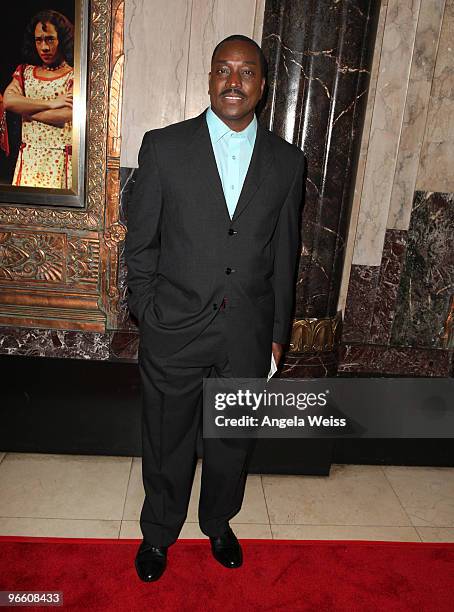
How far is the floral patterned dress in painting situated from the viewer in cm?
285

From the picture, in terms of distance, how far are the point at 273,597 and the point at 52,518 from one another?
3.44 ft

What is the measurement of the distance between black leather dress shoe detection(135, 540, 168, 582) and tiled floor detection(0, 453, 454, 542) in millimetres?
198

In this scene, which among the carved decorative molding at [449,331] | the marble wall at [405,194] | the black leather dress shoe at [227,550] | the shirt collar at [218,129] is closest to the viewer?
the shirt collar at [218,129]

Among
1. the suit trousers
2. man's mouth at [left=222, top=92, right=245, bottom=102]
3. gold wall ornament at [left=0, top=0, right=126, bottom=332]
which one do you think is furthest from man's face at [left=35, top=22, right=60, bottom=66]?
the suit trousers

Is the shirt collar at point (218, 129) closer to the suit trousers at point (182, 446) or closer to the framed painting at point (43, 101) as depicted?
the suit trousers at point (182, 446)

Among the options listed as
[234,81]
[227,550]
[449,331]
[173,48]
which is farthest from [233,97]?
[449,331]

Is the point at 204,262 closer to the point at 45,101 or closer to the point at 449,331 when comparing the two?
the point at 45,101

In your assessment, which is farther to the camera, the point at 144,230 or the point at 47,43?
the point at 47,43

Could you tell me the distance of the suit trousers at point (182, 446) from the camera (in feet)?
6.94

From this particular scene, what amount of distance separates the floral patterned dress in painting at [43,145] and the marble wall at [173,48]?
0.33m

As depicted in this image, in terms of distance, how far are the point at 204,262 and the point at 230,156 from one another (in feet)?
1.35

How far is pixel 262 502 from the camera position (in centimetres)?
280

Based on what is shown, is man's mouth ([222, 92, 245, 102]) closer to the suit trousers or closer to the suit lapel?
the suit lapel

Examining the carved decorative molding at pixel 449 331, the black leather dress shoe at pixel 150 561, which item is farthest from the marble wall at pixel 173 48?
the black leather dress shoe at pixel 150 561
